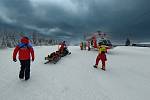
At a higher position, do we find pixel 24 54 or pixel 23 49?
pixel 23 49

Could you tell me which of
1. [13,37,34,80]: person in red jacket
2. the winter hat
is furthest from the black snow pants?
the winter hat

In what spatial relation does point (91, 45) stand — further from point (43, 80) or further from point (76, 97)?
point (76, 97)

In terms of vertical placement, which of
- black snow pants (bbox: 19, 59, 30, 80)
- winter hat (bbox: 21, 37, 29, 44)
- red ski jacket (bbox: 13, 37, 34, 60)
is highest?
winter hat (bbox: 21, 37, 29, 44)

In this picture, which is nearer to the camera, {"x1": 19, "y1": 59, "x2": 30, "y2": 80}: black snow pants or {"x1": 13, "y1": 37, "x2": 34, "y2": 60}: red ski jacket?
{"x1": 13, "y1": 37, "x2": 34, "y2": 60}: red ski jacket

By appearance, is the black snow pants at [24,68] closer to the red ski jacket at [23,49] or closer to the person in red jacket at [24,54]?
the person in red jacket at [24,54]

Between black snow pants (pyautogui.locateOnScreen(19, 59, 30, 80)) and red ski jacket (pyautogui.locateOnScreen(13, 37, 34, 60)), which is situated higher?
red ski jacket (pyautogui.locateOnScreen(13, 37, 34, 60))

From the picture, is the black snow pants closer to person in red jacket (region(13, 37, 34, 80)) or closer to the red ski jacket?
person in red jacket (region(13, 37, 34, 80))

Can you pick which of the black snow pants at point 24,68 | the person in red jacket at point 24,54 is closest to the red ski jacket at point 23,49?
the person in red jacket at point 24,54

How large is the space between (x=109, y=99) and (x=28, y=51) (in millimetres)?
3989

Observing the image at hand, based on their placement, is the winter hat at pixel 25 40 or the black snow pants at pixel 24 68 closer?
the winter hat at pixel 25 40

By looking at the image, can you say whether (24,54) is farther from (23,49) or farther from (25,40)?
A: (25,40)

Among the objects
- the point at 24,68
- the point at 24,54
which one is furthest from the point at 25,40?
the point at 24,68

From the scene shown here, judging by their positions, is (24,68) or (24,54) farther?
(24,68)

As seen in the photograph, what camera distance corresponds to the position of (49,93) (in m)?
5.92
